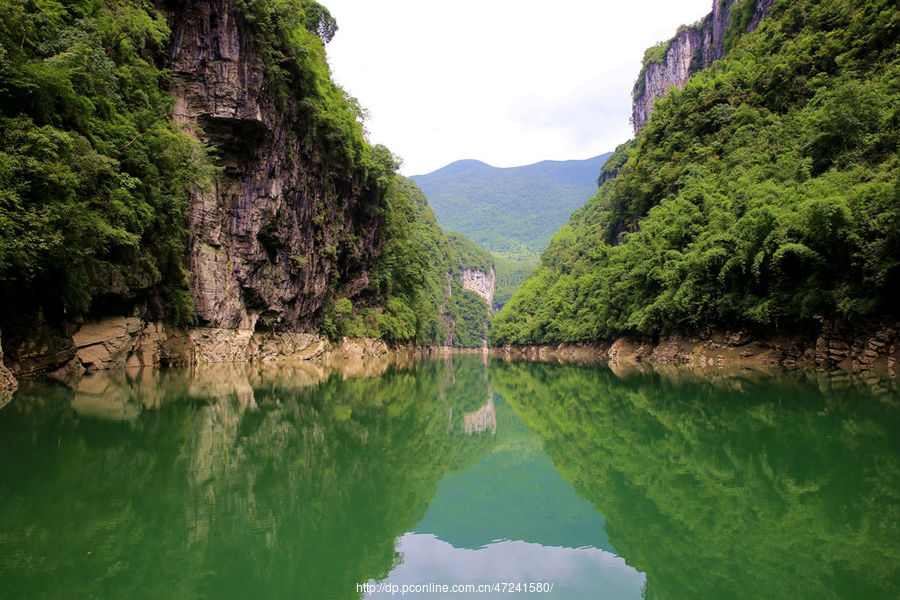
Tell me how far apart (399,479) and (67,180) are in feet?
40.8

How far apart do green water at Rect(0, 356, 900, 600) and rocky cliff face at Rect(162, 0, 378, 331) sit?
16869mm

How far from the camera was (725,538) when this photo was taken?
14.9 ft

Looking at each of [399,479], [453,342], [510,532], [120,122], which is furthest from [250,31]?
[453,342]

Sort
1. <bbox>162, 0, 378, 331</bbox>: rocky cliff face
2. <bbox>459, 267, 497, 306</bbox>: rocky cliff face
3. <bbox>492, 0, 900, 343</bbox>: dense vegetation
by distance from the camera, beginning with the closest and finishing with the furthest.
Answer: <bbox>492, 0, 900, 343</bbox>: dense vegetation
<bbox>162, 0, 378, 331</bbox>: rocky cliff face
<bbox>459, 267, 497, 306</bbox>: rocky cliff face

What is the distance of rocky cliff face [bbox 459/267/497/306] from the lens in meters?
161

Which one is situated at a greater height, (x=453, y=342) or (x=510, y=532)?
(x=510, y=532)

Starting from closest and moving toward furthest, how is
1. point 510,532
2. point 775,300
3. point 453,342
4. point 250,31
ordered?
point 510,532, point 775,300, point 250,31, point 453,342

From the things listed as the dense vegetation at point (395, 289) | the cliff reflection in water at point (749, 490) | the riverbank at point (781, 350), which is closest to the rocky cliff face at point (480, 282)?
the dense vegetation at point (395, 289)

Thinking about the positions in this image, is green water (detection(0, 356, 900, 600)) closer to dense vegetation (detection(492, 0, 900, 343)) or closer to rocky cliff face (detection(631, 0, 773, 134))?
dense vegetation (detection(492, 0, 900, 343))

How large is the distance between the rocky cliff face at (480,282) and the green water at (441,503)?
481 feet

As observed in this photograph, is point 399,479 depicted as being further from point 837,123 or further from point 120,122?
point 837,123

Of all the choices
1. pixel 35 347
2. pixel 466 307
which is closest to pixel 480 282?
pixel 466 307

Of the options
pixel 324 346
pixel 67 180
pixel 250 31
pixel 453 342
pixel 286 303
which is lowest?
pixel 453 342

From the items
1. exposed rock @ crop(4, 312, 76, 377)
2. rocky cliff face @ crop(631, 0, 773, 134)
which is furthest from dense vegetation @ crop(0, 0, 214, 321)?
rocky cliff face @ crop(631, 0, 773, 134)
